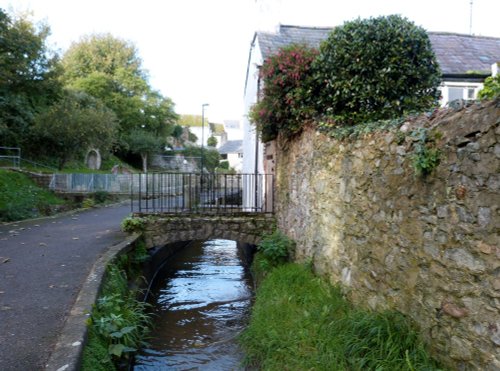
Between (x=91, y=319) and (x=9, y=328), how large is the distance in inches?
33.0

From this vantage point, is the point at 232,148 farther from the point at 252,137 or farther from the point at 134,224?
the point at 134,224

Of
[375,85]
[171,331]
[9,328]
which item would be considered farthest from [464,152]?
[171,331]

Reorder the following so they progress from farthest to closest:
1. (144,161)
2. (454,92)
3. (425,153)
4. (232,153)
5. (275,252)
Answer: (232,153) → (144,161) → (454,92) → (275,252) → (425,153)

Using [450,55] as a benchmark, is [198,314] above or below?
A: below

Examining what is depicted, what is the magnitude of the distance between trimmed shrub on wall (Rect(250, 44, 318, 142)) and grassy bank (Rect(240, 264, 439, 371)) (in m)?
2.69

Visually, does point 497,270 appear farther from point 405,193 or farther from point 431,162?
point 405,193

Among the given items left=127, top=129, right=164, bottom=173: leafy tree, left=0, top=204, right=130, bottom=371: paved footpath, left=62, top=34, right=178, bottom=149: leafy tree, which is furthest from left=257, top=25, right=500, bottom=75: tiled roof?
left=127, top=129, right=164, bottom=173: leafy tree

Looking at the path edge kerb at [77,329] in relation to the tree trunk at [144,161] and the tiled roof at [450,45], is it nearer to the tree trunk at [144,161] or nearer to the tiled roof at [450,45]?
the tiled roof at [450,45]

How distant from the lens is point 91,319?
15.8 ft

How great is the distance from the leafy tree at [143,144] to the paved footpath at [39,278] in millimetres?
27792

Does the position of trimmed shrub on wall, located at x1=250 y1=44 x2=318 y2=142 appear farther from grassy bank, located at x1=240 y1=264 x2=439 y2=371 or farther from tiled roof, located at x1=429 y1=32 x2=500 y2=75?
tiled roof, located at x1=429 y1=32 x2=500 y2=75

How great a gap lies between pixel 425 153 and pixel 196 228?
7.02 metres

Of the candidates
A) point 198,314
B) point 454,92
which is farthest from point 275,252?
point 454,92

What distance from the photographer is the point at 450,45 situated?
1258 centimetres
